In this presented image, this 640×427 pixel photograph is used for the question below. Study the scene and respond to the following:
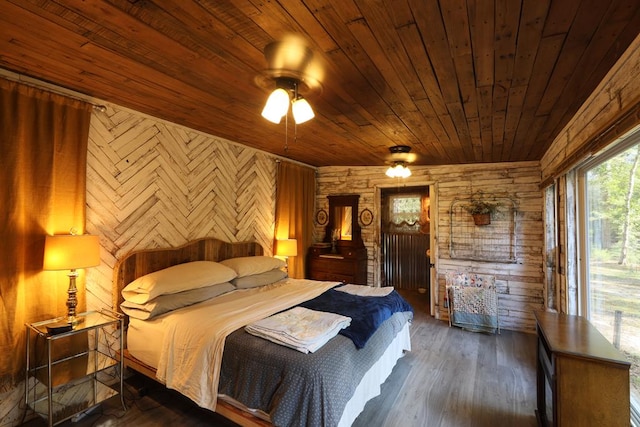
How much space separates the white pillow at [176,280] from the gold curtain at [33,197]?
1.33 feet

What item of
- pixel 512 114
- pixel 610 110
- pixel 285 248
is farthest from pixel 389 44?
pixel 285 248

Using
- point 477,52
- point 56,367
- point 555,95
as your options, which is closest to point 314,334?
point 477,52

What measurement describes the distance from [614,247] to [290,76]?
2.51 metres

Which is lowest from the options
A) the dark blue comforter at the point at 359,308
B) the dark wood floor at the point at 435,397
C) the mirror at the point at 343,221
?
the dark wood floor at the point at 435,397

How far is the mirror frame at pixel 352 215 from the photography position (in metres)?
5.23

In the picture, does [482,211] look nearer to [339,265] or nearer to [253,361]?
[339,265]

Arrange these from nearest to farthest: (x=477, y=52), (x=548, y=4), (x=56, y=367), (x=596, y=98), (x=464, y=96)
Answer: (x=548, y=4) < (x=477, y=52) < (x=596, y=98) < (x=464, y=96) < (x=56, y=367)

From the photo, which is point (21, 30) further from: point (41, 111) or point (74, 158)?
point (74, 158)

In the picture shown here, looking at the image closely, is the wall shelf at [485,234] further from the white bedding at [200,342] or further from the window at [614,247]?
the white bedding at [200,342]

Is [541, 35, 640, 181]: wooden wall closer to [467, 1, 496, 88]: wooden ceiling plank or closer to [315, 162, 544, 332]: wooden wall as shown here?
[467, 1, 496, 88]: wooden ceiling plank

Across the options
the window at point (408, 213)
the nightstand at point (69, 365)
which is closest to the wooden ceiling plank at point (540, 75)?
the nightstand at point (69, 365)

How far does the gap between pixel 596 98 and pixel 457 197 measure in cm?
277

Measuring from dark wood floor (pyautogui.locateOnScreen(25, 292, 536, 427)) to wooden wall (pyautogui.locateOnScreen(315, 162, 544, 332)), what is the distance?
2.52 ft

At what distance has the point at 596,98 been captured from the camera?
6.43ft
